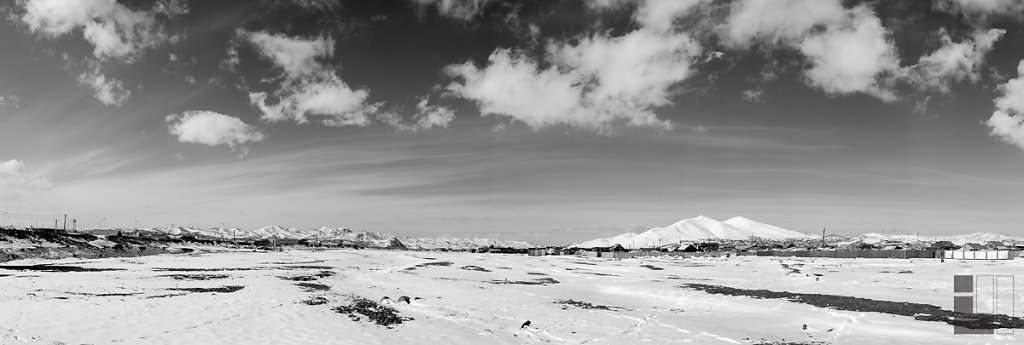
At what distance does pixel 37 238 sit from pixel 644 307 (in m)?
92.4

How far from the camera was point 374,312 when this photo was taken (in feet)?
76.5

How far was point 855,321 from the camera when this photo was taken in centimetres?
2388

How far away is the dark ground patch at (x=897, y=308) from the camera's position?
22.7 m

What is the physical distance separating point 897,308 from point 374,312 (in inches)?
970

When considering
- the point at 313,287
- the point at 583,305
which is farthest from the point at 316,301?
the point at 583,305

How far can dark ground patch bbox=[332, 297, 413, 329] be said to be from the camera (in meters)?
21.4

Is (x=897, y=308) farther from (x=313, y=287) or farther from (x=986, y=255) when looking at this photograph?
(x=986, y=255)

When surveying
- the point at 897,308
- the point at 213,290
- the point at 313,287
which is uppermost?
the point at 897,308

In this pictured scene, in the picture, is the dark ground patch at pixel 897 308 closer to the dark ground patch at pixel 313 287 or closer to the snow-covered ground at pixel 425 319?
the snow-covered ground at pixel 425 319

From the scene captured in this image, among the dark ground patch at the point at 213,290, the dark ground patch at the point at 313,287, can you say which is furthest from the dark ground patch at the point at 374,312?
the dark ground patch at the point at 213,290

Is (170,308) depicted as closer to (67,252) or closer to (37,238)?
(67,252)

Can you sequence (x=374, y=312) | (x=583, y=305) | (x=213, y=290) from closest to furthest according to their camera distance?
1. (x=374, y=312)
2. (x=583, y=305)
3. (x=213, y=290)

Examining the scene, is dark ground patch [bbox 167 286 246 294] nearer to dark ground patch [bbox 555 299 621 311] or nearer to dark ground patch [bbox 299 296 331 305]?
dark ground patch [bbox 299 296 331 305]

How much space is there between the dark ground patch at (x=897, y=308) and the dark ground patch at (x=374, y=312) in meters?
21.3
